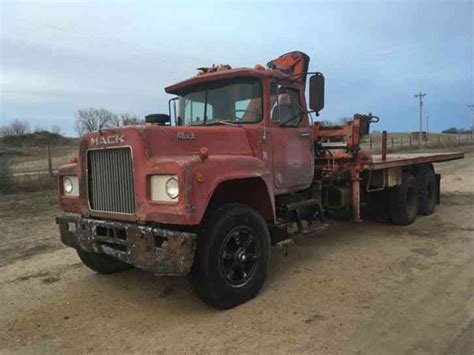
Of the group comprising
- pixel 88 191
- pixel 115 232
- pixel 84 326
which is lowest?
pixel 84 326

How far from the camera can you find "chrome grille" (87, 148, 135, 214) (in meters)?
4.56

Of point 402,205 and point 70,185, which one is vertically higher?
point 70,185

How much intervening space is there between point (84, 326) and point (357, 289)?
296 centimetres

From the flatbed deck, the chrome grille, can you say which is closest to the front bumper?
the chrome grille

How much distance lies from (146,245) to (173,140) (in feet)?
3.75

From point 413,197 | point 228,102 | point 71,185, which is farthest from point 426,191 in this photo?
point 71,185

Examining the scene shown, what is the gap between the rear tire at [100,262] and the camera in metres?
5.71

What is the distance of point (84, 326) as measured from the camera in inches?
171

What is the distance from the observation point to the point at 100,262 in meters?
5.75

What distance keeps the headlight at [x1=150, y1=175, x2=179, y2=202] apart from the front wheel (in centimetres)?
50

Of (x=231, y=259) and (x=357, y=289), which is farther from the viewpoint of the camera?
(x=357, y=289)

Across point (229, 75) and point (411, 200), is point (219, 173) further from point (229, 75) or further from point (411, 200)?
point (411, 200)

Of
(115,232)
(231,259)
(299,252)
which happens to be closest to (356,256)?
(299,252)

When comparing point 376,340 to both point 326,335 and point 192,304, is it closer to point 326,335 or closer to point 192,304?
point 326,335
